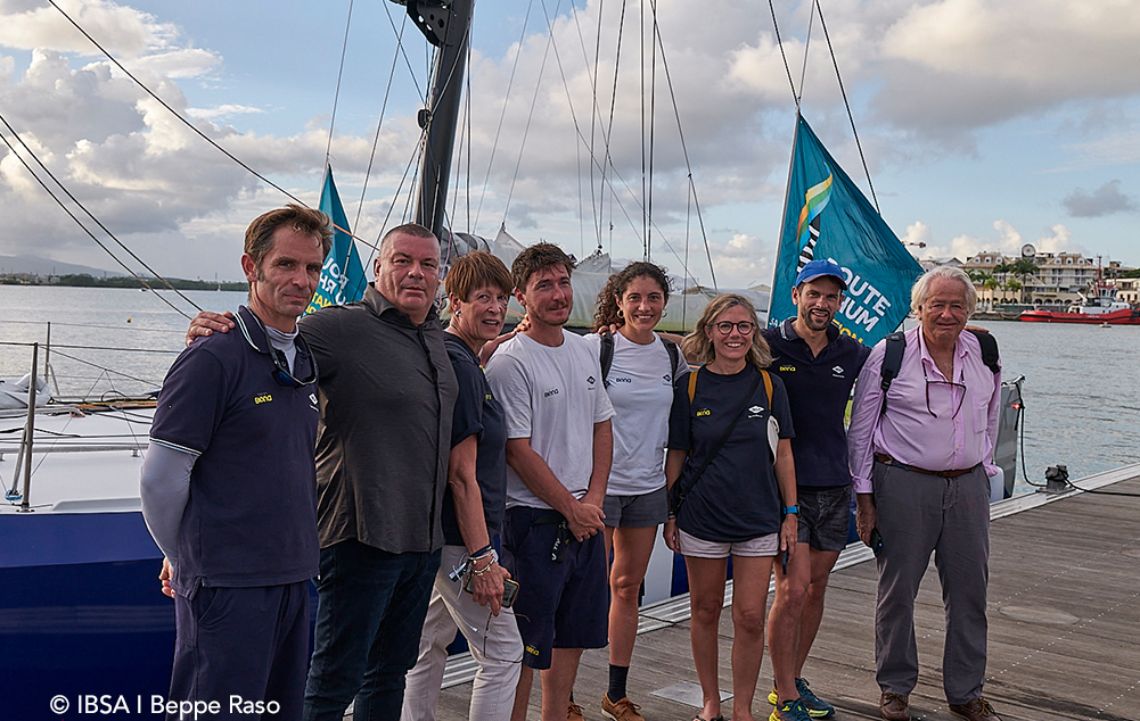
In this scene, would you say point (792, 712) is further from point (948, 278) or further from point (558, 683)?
point (948, 278)

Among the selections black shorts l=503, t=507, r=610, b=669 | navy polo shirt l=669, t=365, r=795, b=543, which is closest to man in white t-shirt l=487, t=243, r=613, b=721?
black shorts l=503, t=507, r=610, b=669

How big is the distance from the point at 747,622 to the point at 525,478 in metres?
1.10

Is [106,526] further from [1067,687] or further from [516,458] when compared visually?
[1067,687]

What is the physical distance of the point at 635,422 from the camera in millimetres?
3957

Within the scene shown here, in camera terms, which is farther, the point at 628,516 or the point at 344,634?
the point at 628,516

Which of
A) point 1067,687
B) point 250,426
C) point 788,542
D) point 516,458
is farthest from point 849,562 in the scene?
point 250,426

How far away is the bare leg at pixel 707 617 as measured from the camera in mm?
3887

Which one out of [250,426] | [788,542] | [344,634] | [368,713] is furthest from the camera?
[788,542]

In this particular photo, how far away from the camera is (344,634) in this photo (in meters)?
2.87

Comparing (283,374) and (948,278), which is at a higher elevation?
(948,278)

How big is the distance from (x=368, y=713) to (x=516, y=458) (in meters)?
0.92

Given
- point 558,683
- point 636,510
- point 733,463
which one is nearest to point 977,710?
point 733,463

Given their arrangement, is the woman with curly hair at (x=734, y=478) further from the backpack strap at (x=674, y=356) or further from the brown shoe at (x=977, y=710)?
the brown shoe at (x=977, y=710)

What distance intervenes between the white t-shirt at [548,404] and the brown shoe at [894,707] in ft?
5.83
